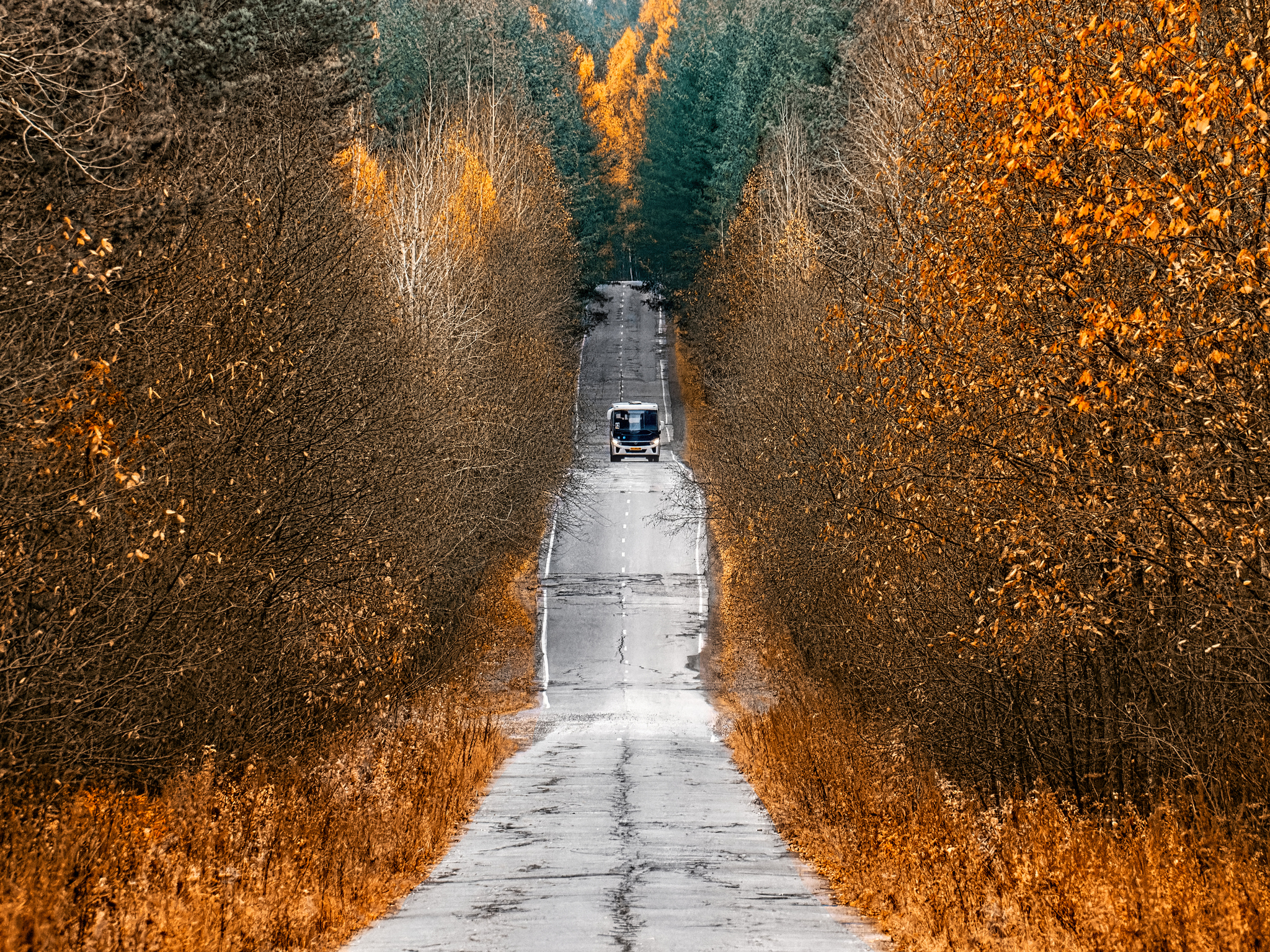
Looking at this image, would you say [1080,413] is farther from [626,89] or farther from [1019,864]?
[626,89]

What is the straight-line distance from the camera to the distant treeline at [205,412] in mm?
9094

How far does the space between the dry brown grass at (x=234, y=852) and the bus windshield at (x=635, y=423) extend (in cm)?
3796

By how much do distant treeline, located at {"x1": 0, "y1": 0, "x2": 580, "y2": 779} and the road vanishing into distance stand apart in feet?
8.66

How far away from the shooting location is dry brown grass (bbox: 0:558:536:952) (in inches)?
296

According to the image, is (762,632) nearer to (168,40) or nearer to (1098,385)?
(168,40)

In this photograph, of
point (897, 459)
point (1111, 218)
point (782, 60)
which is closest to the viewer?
point (1111, 218)

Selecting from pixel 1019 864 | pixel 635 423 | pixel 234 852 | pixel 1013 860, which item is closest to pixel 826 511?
pixel 1013 860

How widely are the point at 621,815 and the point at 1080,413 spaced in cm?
873

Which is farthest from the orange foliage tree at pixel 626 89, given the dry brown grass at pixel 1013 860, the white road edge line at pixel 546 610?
the dry brown grass at pixel 1013 860

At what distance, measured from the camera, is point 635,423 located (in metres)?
56.0

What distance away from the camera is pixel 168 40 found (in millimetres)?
23969

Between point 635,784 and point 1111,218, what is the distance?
13.3 metres

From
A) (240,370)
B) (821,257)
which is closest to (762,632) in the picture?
(821,257)

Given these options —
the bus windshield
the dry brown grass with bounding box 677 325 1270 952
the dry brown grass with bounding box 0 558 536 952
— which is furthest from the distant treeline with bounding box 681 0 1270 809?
the bus windshield
